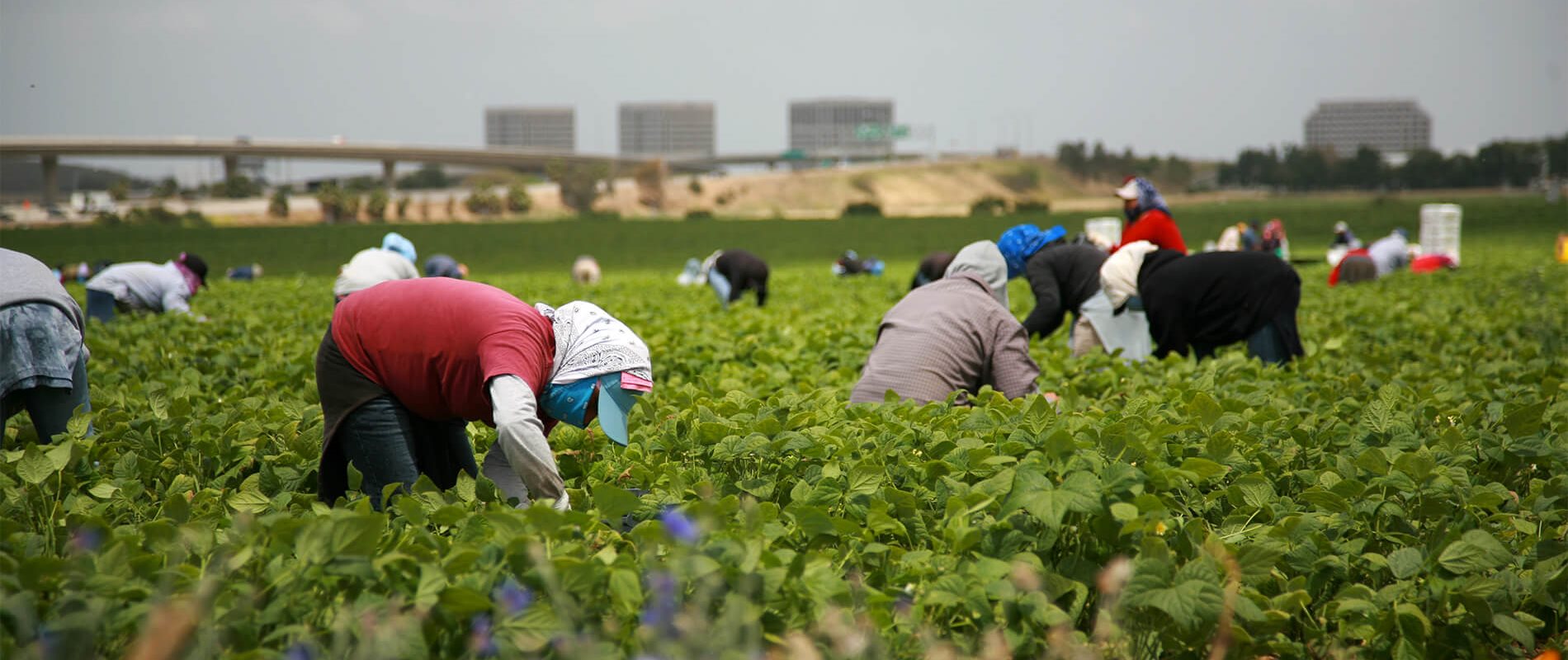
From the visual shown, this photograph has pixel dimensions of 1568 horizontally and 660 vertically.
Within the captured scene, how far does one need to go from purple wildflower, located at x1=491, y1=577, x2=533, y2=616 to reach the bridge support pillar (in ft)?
29.5

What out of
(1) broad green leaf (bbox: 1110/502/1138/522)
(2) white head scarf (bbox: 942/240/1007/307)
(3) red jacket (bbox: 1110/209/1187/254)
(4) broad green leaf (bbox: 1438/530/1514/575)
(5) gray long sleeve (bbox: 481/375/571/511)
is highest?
(3) red jacket (bbox: 1110/209/1187/254)

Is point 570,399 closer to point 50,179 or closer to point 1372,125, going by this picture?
point 50,179

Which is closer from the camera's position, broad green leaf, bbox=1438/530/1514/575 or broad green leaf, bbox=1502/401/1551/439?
broad green leaf, bbox=1438/530/1514/575


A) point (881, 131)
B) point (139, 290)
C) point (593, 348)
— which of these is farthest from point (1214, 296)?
point (881, 131)

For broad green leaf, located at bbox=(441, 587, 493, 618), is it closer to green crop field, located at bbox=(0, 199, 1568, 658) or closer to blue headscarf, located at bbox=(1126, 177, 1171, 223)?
green crop field, located at bbox=(0, 199, 1568, 658)

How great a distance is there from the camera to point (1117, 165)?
80.2 metres

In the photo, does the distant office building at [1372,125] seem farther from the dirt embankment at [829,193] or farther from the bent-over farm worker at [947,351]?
the bent-over farm worker at [947,351]

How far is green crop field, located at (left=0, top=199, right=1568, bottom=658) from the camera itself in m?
1.84

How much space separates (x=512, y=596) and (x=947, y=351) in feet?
9.67

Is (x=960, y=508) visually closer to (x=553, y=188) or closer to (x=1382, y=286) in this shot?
(x=1382, y=286)

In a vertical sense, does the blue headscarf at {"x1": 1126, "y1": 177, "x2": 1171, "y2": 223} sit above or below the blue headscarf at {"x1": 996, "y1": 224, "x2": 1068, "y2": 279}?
above

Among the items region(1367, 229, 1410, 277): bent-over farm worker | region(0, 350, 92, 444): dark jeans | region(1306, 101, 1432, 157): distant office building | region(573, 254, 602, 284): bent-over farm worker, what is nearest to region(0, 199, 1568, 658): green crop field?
region(0, 350, 92, 444): dark jeans

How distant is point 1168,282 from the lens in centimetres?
600

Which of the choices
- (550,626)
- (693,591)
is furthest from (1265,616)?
(550,626)
